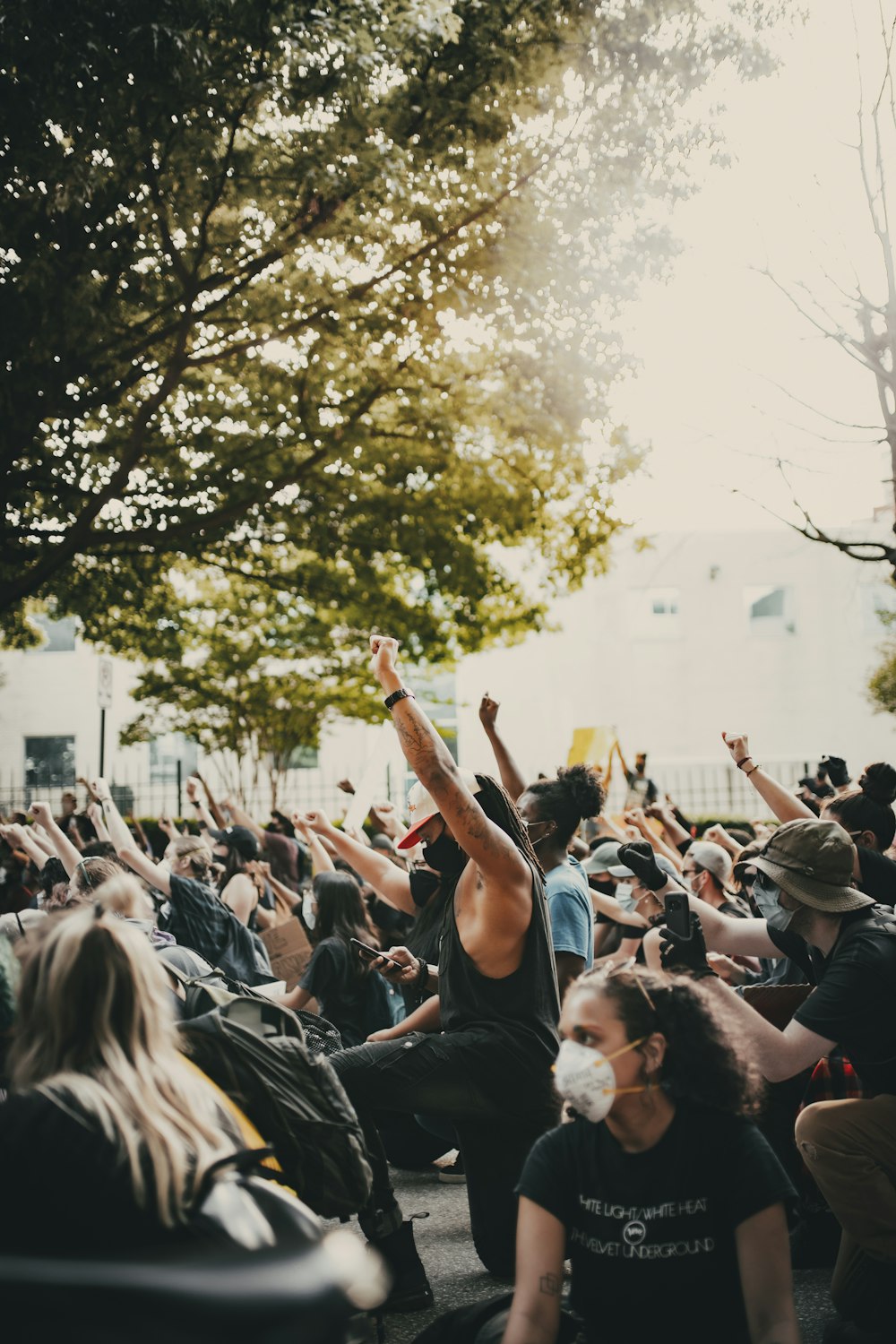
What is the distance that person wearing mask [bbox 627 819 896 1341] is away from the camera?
388 centimetres

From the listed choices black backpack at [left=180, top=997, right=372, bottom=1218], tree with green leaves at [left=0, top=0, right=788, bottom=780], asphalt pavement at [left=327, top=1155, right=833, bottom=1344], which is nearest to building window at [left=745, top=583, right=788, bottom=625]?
tree with green leaves at [left=0, top=0, right=788, bottom=780]

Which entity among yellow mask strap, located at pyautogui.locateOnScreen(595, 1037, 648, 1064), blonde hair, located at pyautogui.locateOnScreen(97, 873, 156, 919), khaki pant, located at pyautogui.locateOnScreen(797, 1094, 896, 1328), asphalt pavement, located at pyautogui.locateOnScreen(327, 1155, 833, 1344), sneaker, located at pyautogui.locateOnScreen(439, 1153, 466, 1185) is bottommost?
sneaker, located at pyautogui.locateOnScreen(439, 1153, 466, 1185)

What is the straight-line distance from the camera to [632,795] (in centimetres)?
1216

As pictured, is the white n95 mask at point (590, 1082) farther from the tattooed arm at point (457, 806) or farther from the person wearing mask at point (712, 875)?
the person wearing mask at point (712, 875)

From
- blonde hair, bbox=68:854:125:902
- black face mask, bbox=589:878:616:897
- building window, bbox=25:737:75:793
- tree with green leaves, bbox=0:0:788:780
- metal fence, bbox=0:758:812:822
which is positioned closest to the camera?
blonde hair, bbox=68:854:125:902

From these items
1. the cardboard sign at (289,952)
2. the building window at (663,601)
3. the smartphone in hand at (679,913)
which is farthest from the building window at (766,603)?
the smartphone in hand at (679,913)

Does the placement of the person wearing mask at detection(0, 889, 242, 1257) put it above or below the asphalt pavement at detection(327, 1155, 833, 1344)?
above

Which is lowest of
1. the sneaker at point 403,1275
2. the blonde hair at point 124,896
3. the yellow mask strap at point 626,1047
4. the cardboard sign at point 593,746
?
the sneaker at point 403,1275

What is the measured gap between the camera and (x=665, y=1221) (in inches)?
111

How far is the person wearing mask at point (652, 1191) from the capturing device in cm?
279

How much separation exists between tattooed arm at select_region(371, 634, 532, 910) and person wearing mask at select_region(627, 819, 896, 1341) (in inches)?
16.9

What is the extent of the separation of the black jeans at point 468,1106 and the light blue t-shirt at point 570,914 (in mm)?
989

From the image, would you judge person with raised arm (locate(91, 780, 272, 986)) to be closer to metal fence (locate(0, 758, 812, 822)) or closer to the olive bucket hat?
the olive bucket hat

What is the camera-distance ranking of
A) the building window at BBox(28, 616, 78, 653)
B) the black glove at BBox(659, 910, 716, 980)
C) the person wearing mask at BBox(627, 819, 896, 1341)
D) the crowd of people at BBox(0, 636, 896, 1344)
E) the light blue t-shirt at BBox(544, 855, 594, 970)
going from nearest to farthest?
1. the crowd of people at BBox(0, 636, 896, 1344)
2. the black glove at BBox(659, 910, 716, 980)
3. the person wearing mask at BBox(627, 819, 896, 1341)
4. the light blue t-shirt at BBox(544, 855, 594, 970)
5. the building window at BBox(28, 616, 78, 653)
